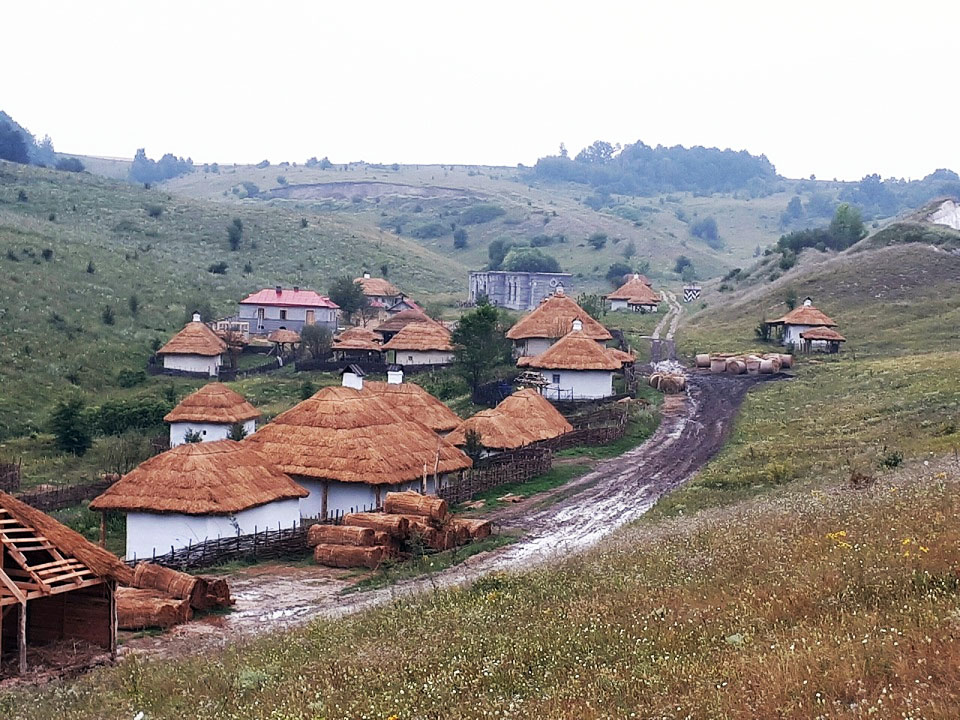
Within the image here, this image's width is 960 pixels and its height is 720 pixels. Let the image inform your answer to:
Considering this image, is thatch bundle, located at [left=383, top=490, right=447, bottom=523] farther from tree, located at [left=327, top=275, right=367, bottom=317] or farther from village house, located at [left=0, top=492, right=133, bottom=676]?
tree, located at [left=327, top=275, right=367, bottom=317]

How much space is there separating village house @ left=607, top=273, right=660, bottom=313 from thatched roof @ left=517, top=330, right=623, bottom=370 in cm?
3901

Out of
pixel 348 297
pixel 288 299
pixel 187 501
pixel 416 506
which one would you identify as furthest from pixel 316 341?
pixel 187 501

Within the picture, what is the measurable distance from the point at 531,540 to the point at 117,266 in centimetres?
6447

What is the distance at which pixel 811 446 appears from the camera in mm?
33344

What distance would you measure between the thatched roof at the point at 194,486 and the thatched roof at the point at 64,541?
766 centimetres

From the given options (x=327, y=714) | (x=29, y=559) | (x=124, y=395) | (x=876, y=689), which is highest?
(x=876, y=689)

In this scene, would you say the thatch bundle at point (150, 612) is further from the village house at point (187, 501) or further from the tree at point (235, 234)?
the tree at point (235, 234)

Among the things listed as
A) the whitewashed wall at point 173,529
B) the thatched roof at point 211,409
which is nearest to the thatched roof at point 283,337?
the thatched roof at point 211,409

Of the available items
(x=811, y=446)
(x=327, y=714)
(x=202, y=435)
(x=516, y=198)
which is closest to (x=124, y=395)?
(x=202, y=435)

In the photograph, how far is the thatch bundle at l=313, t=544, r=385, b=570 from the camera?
83.0 ft

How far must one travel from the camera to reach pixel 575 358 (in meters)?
49.8

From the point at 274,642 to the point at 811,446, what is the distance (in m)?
22.6

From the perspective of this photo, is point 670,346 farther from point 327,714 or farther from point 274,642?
point 327,714

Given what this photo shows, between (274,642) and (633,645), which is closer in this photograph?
(633,645)
